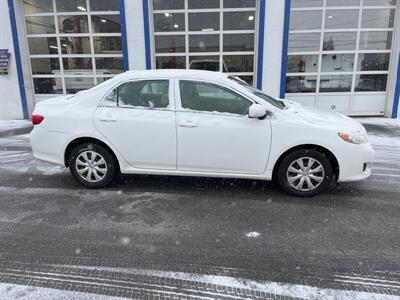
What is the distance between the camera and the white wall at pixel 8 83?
9875mm

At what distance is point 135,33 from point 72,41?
2340mm

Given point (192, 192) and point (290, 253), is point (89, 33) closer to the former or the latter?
point (192, 192)

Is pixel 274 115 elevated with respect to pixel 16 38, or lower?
lower

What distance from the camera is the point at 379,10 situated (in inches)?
384

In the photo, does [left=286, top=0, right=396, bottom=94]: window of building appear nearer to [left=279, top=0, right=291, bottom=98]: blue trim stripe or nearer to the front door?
[left=279, top=0, right=291, bottom=98]: blue trim stripe

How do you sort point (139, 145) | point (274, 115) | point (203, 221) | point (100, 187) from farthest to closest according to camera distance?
point (100, 187) → point (139, 145) → point (274, 115) → point (203, 221)

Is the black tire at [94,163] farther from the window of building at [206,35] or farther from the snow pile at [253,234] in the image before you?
the window of building at [206,35]

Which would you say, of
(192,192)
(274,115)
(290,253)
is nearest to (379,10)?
(274,115)

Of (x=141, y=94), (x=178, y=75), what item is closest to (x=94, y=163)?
(x=141, y=94)

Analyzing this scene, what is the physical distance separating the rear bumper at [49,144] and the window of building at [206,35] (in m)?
6.26

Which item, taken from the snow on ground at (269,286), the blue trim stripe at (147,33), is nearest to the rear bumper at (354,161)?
the snow on ground at (269,286)

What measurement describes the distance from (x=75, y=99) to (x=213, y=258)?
3050 millimetres

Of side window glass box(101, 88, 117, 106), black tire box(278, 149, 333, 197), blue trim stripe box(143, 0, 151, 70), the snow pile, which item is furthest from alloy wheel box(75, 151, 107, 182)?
blue trim stripe box(143, 0, 151, 70)

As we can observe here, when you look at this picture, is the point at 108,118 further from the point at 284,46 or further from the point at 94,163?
the point at 284,46
